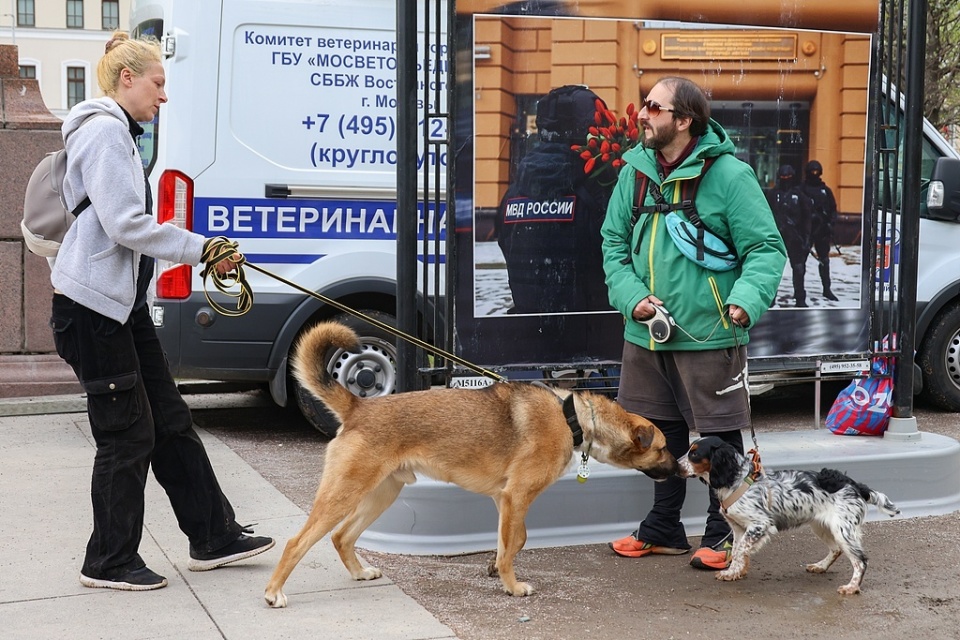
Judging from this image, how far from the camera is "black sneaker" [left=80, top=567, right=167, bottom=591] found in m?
4.41

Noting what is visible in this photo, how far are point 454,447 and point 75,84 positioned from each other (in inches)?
2239

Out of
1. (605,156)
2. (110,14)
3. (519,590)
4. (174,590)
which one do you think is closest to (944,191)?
(605,156)

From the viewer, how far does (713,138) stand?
4707 mm

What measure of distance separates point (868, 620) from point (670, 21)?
11.1 ft

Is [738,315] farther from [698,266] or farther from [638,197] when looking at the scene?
[638,197]

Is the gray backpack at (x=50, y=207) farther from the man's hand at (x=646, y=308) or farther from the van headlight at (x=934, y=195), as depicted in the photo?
the van headlight at (x=934, y=195)

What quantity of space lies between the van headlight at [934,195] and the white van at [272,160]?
13.2 ft

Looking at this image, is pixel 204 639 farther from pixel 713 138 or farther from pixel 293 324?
pixel 293 324

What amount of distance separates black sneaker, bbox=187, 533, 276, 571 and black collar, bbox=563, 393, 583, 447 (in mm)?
1383

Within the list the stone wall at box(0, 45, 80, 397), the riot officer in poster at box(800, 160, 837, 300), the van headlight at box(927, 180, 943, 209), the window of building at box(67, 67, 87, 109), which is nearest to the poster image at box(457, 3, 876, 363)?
the riot officer in poster at box(800, 160, 837, 300)

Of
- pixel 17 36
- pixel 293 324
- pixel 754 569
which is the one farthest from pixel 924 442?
pixel 17 36

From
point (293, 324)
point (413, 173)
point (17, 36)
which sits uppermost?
point (17, 36)

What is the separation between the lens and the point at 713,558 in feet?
15.9

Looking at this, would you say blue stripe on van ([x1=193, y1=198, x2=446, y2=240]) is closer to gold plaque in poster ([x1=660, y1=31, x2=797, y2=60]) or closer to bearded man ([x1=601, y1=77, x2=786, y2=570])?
gold plaque in poster ([x1=660, y1=31, x2=797, y2=60])
